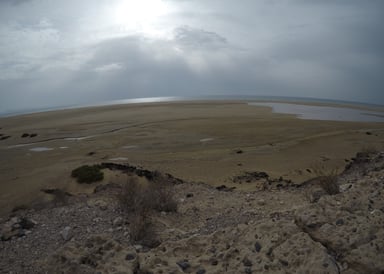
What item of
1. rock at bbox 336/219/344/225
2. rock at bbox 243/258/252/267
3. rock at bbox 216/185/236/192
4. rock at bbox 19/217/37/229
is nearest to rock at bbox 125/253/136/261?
rock at bbox 243/258/252/267

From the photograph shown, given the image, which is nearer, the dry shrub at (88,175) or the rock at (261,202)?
the rock at (261,202)

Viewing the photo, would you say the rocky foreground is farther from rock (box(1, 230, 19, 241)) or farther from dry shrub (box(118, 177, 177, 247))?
dry shrub (box(118, 177, 177, 247))

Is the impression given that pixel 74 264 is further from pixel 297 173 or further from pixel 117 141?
pixel 117 141

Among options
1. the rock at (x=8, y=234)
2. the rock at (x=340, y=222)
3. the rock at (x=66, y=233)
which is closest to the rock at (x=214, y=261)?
the rock at (x=340, y=222)

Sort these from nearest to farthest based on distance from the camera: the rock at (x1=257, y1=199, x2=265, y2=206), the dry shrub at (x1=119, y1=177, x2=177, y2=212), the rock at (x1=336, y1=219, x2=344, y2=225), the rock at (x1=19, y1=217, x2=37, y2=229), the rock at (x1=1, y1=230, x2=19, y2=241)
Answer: the rock at (x1=336, y1=219, x2=344, y2=225)
the rock at (x1=1, y1=230, x2=19, y2=241)
the rock at (x1=19, y1=217, x2=37, y2=229)
the dry shrub at (x1=119, y1=177, x2=177, y2=212)
the rock at (x1=257, y1=199, x2=265, y2=206)

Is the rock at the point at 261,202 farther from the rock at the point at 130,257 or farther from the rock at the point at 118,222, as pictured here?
the rock at the point at 130,257

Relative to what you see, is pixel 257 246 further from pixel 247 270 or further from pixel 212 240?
pixel 212 240

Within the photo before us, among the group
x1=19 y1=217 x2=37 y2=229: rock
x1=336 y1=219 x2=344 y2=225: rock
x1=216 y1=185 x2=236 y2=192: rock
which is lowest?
x1=216 y1=185 x2=236 y2=192: rock
